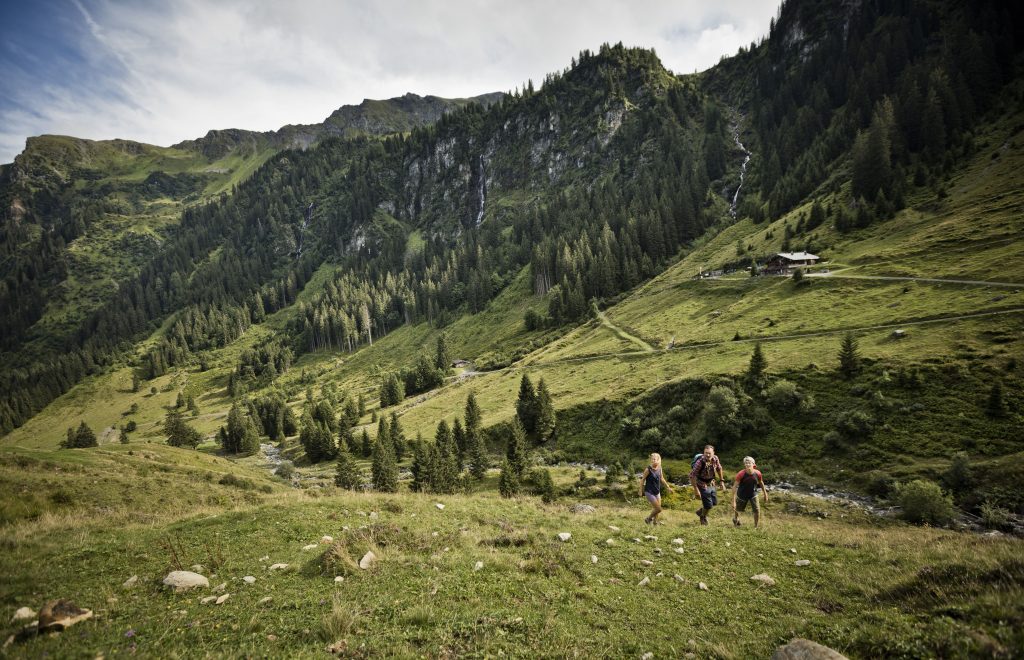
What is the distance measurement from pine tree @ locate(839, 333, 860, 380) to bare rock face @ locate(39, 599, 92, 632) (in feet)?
217

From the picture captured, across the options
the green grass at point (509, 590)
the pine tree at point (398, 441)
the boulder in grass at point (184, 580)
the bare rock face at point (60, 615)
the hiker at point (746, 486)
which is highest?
the bare rock face at point (60, 615)

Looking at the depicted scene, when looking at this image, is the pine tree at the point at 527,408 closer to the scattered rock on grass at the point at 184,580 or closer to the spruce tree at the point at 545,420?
the spruce tree at the point at 545,420

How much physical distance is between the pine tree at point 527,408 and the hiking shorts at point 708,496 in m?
54.5

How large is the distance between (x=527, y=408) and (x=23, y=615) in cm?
6738

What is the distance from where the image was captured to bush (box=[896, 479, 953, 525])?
2984 centimetres

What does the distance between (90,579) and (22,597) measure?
55.2 inches

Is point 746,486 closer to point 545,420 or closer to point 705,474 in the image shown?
point 705,474

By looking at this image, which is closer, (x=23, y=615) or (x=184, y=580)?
(x=23, y=615)

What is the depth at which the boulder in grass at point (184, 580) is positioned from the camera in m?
10.7

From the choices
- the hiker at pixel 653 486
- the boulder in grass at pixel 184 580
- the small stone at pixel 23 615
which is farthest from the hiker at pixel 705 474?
the small stone at pixel 23 615

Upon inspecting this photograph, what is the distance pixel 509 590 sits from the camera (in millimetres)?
10680

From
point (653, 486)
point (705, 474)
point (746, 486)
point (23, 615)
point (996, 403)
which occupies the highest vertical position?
point (23, 615)

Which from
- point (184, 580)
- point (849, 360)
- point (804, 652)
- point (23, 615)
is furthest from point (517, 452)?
point (804, 652)

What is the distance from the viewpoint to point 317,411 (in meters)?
120
